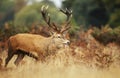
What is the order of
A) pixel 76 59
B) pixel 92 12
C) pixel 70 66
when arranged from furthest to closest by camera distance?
pixel 92 12 < pixel 76 59 < pixel 70 66

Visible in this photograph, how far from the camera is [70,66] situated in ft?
55.6

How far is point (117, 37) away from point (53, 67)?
964cm

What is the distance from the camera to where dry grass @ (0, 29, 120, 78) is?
1591 centimetres

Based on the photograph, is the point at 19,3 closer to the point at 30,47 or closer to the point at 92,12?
the point at 92,12

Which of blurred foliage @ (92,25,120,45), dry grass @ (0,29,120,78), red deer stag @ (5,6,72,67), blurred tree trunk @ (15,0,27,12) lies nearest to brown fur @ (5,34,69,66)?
red deer stag @ (5,6,72,67)

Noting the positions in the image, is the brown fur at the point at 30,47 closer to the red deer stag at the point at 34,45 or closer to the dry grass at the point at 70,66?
the red deer stag at the point at 34,45

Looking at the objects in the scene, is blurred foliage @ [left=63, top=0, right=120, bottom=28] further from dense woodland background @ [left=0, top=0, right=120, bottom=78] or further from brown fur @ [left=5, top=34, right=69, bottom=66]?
brown fur @ [left=5, top=34, right=69, bottom=66]

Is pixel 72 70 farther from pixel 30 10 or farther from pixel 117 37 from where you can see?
pixel 30 10

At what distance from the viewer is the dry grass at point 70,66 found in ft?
52.2

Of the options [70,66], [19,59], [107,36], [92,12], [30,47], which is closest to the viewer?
[70,66]

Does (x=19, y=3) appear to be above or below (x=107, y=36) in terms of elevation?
above

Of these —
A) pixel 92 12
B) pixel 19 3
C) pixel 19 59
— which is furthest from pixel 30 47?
pixel 19 3

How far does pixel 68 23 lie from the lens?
1847cm

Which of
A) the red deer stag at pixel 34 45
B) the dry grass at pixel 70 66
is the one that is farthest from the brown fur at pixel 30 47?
the dry grass at pixel 70 66
